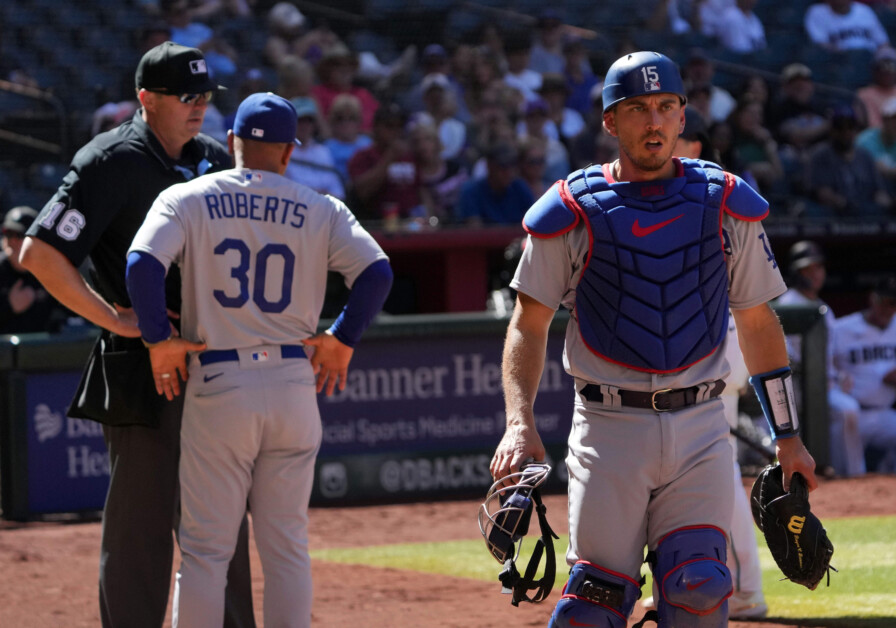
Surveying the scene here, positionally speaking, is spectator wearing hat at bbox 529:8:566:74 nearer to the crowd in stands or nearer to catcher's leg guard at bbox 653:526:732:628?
the crowd in stands

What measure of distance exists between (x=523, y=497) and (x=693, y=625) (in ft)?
1.85

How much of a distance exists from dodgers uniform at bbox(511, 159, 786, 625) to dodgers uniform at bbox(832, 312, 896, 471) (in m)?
7.98

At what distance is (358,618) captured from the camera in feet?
18.4

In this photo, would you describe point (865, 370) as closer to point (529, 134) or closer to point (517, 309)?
point (529, 134)

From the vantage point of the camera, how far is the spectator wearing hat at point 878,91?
14609 millimetres

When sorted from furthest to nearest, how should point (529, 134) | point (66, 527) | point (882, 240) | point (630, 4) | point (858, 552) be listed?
1. point (630, 4)
2. point (882, 240)
3. point (529, 134)
4. point (66, 527)
5. point (858, 552)

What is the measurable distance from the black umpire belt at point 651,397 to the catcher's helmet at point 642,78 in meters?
0.80

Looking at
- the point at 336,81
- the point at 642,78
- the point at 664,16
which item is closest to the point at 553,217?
the point at 642,78

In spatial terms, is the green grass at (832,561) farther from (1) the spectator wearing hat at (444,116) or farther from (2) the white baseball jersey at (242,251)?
(1) the spectator wearing hat at (444,116)

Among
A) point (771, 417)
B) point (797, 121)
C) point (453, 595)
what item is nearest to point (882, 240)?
point (797, 121)

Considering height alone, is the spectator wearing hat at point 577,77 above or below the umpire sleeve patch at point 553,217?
above

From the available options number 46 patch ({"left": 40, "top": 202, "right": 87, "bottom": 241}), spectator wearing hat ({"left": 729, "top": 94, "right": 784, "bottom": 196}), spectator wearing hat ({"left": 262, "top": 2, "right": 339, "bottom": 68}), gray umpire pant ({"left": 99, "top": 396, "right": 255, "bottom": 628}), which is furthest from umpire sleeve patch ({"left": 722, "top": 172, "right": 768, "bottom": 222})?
spectator wearing hat ({"left": 729, "top": 94, "right": 784, "bottom": 196})

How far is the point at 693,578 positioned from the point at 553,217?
3.35 feet

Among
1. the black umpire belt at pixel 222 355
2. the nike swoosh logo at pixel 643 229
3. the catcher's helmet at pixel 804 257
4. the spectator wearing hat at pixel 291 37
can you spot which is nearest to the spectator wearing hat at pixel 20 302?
the spectator wearing hat at pixel 291 37
